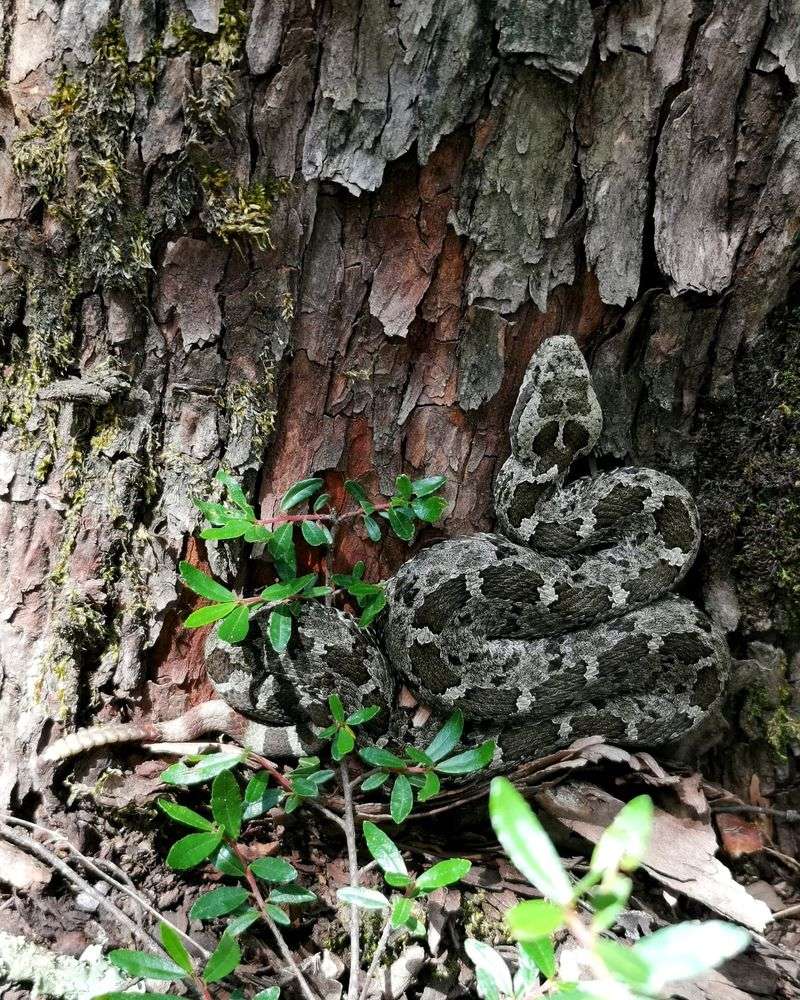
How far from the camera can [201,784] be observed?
3211 mm

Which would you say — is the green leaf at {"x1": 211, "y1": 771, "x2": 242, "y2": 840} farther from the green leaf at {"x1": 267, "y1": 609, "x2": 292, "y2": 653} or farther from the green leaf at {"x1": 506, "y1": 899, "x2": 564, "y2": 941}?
the green leaf at {"x1": 506, "y1": 899, "x2": 564, "y2": 941}

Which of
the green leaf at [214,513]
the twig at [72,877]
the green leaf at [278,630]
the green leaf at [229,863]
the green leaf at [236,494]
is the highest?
the green leaf at [236,494]

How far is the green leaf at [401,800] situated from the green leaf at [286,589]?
0.81 metres

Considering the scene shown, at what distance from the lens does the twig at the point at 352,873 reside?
8.04 ft

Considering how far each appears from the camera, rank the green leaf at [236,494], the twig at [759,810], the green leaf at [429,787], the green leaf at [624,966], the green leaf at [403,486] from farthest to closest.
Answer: the twig at [759,810] < the green leaf at [403,486] < the green leaf at [236,494] < the green leaf at [429,787] < the green leaf at [624,966]

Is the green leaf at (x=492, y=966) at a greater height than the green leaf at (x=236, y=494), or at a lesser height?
lesser

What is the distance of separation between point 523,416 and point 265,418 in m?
1.18

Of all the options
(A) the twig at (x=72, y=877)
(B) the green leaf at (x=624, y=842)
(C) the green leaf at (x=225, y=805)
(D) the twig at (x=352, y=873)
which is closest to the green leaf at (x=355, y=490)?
(D) the twig at (x=352, y=873)

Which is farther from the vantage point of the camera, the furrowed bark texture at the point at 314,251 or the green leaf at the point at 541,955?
the furrowed bark texture at the point at 314,251

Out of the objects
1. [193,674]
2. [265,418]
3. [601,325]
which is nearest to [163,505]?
[265,418]

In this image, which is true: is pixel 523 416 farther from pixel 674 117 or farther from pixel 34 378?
pixel 34 378

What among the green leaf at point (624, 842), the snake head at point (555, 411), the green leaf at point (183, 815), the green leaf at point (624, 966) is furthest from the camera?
the snake head at point (555, 411)

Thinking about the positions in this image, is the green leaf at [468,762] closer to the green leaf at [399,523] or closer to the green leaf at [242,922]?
the green leaf at [242,922]

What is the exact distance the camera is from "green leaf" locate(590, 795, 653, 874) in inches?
52.0
